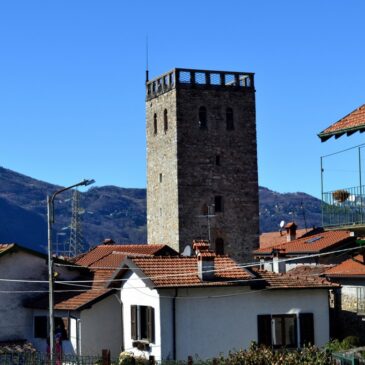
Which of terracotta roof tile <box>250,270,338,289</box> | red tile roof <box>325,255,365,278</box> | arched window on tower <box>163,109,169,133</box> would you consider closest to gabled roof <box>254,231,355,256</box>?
red tile roof <box>325,255,365,278</box>

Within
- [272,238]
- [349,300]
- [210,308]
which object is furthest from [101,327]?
[272,238]

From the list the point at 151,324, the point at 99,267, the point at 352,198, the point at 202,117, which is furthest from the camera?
the point at 202,117

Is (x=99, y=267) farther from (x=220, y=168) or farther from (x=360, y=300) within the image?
(x=220, y=168)

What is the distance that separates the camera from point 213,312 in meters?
40.2

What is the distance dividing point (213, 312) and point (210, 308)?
181 millimetres

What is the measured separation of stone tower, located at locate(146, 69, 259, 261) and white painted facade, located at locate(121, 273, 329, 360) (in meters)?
40.2

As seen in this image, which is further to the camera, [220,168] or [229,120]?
[229,120]

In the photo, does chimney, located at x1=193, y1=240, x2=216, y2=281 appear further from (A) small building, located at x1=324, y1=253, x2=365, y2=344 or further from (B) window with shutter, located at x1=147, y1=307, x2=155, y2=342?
(A) small building, located at x1=324, y1=253, x2=365, y2=344

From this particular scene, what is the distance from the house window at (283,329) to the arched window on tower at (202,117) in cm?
4462

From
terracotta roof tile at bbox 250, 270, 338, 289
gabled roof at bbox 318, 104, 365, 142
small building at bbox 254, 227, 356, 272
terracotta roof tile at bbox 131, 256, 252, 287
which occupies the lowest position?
terracotta roof tile at bbox 250, 270, 338, 289

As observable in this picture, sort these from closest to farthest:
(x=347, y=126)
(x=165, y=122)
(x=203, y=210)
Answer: (x=347, y=126) < (x=203, y=210) < (x=165, y=122)

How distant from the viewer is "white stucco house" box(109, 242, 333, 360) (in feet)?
130

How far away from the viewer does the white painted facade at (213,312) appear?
129 ft

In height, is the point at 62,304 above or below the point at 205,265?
below
